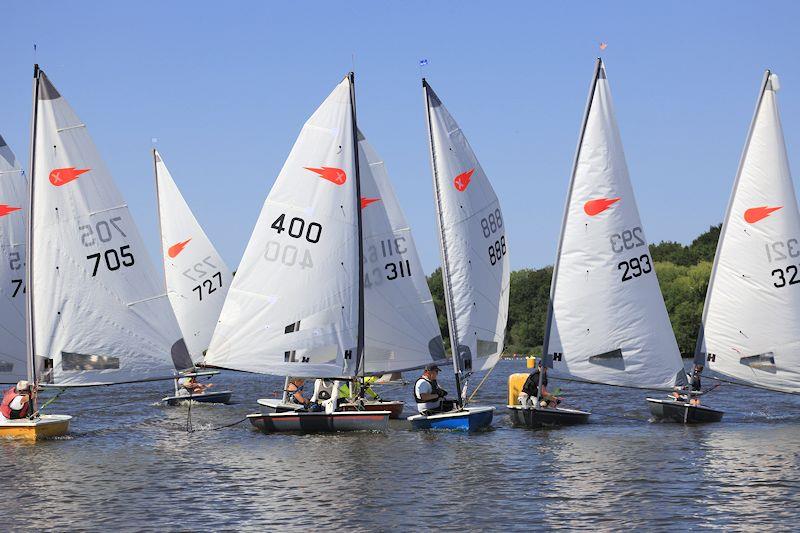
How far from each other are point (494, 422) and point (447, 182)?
8070 millimetres

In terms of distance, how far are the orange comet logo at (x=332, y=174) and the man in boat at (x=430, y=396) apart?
5.59 metres

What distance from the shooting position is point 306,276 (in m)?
31.2

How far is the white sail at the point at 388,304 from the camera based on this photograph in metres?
32.6

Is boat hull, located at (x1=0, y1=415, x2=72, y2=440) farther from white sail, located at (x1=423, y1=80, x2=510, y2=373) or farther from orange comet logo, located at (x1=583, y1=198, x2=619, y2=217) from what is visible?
orange comet logo, located at (x1=583, y1=198, x2=619, y2=217)

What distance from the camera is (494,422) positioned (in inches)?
1391

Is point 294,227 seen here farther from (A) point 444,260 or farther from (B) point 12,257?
(B) point 12,257

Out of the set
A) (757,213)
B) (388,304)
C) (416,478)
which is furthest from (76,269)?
(757,213)

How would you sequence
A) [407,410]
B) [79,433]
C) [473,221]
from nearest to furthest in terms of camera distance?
[473,221] → [79,433] → [407,410]

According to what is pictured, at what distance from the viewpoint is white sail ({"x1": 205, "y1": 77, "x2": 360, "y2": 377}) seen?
30.8 meters

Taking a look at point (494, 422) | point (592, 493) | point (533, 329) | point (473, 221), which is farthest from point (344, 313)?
point (533, 329)

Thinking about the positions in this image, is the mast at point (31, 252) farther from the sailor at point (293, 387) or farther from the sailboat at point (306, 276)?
the sailor at point (293, 387)

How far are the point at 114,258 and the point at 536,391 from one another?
1183 cm

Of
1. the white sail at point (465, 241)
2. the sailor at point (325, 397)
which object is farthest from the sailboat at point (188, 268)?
the white sail at point (465, 241)

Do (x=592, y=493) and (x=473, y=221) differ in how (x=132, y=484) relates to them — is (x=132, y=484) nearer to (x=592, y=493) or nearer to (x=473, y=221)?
Answer: (x=592, y=493)
